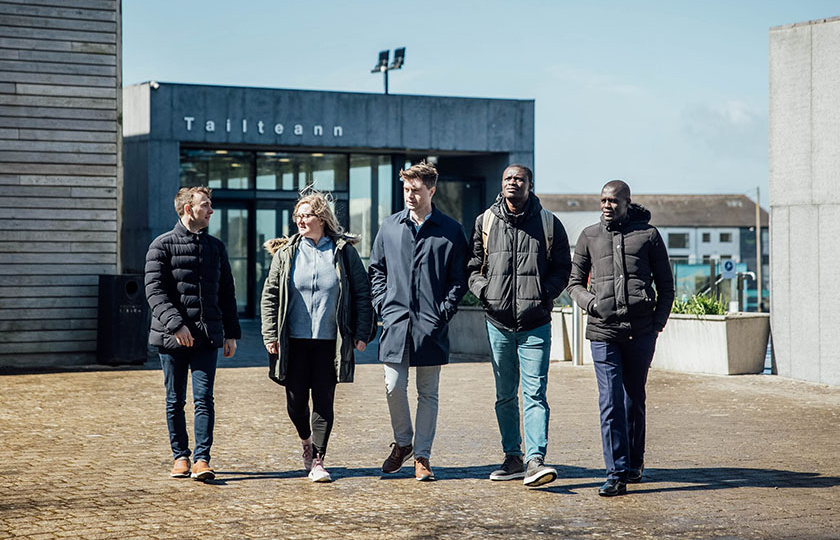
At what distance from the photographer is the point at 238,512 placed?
599cm

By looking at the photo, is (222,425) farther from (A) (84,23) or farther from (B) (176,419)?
(A) (84,23)

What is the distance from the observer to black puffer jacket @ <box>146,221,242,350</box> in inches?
277

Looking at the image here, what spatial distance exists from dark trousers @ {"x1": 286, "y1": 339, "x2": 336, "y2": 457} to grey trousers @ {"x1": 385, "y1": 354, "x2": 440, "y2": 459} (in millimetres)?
374

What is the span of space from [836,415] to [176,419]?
19.4 feet

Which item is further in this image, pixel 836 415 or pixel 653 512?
pixel 836 415

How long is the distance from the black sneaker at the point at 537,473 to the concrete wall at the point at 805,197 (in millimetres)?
6837

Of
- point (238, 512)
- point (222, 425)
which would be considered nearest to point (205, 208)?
point (238, 512)

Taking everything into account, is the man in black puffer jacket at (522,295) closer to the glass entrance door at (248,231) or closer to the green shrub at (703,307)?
the green shrub at (703,307)

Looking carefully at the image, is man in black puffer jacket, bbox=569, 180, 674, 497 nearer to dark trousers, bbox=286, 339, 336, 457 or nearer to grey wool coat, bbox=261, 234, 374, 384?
grey wool coat, bbox=261, 234, 374, 384

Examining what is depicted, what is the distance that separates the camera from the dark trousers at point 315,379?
7023mm

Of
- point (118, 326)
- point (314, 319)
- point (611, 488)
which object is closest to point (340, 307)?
point (314, 319)

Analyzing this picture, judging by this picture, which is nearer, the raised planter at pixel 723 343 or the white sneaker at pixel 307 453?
the white sneaker at pixel 307 453

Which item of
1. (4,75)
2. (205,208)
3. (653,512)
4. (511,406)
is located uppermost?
(4,75)

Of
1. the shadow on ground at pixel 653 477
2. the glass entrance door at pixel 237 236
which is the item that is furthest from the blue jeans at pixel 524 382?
the glass entrance door at pixel 237 236
